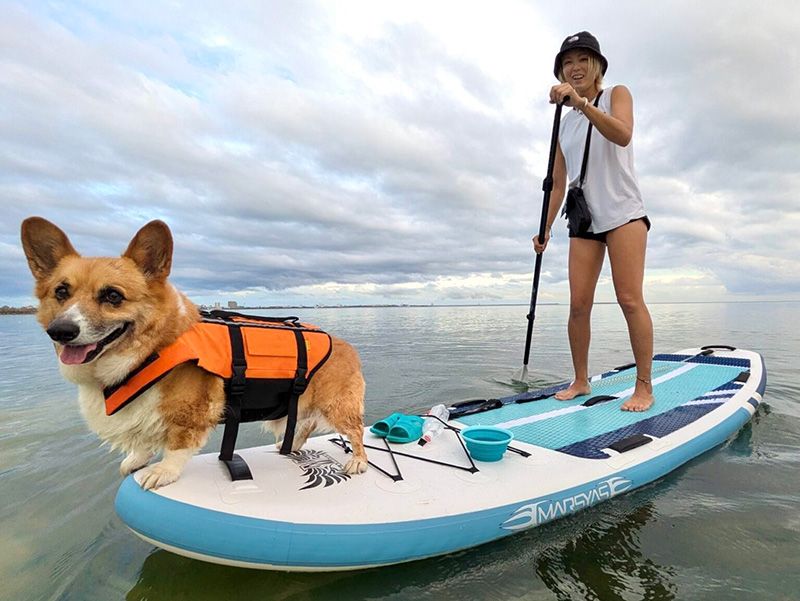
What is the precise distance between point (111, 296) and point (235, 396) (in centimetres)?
89

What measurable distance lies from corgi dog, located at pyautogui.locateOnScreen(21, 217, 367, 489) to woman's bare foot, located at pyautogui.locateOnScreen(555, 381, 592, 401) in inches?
152

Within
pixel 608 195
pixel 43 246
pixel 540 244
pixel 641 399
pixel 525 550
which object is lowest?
pixel 525 550

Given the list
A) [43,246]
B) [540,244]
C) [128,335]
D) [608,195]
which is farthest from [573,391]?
[43,246]

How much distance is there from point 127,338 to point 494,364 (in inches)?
331

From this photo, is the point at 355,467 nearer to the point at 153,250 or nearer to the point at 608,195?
the point at 153,250

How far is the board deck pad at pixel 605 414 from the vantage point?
11.8 ft

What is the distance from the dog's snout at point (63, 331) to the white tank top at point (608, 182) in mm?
4499

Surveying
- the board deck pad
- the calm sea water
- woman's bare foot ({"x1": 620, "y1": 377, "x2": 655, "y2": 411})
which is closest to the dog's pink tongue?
the calm sea water

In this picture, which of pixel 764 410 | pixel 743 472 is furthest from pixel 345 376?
pixel 764 410

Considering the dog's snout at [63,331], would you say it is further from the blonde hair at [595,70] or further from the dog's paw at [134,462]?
the blonde hair at [595,70]

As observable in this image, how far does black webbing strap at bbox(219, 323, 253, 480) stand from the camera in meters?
2.47

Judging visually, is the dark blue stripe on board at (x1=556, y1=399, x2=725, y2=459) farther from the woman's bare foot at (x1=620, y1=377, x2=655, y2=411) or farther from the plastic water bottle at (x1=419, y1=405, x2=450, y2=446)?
the plastic water bottle at (x1=419, y1=405, x2=450, y2=446)

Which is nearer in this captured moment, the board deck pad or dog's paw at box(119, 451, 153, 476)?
dog's paw at box(119, 451, 153, 476)

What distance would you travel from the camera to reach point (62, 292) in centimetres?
208
